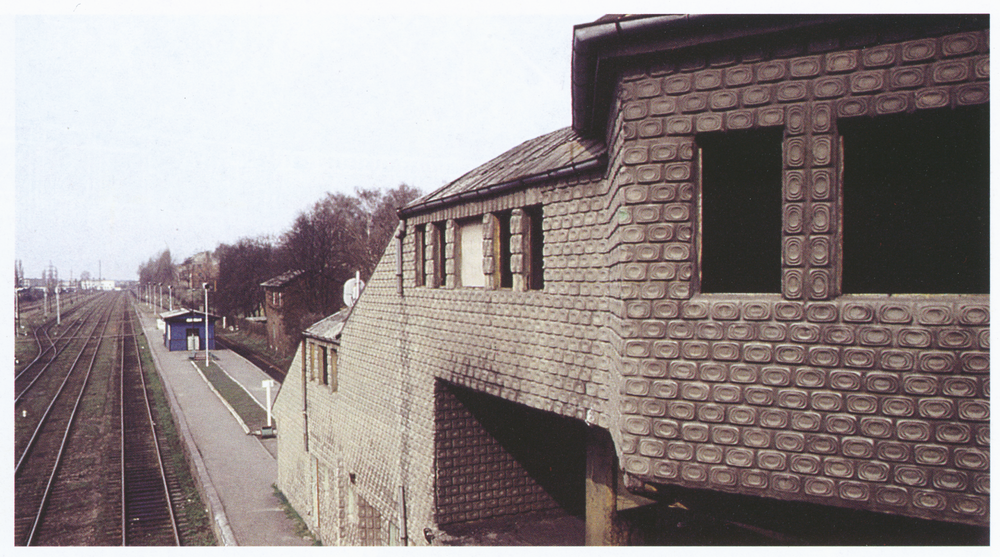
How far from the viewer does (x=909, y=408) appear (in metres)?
4.02

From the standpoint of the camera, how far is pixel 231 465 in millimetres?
19828

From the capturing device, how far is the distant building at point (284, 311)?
4147 centimetres

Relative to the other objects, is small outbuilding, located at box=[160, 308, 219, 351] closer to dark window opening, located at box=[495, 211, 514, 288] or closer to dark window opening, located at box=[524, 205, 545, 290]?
dark window opening, located at box=[495, 211, 514, 288]

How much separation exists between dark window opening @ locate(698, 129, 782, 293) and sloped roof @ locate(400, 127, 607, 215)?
1.53 meters

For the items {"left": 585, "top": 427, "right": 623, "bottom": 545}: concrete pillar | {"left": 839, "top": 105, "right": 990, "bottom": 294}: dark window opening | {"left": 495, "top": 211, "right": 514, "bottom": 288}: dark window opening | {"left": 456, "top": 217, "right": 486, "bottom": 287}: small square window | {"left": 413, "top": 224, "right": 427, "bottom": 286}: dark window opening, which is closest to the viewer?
{"left": 839, "top": 105, "right": 990, "bottom": 294}: dark window opening

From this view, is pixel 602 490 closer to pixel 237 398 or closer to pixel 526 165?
pixel 526 165

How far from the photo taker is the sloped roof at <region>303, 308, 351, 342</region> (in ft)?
44.4

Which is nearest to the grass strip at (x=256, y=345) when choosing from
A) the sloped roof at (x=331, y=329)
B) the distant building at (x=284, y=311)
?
the distant building at (x=284, y=311)

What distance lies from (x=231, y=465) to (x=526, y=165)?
1659 cm

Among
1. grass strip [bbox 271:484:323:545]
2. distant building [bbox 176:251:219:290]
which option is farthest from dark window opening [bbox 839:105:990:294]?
distant building [bbox 176:251:219:290]

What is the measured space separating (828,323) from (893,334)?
0.38 metres
